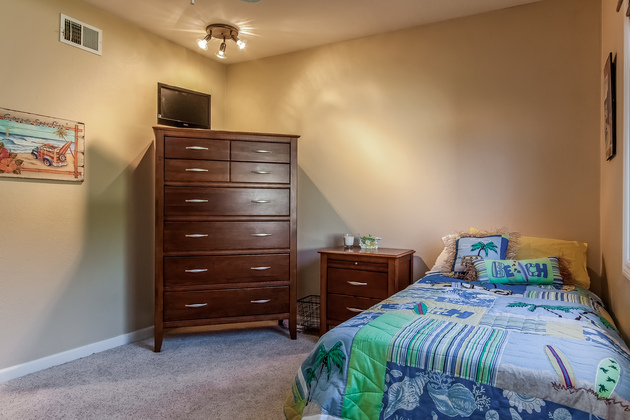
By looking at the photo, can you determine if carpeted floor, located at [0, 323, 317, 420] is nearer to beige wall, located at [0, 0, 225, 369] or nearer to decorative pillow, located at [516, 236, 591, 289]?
beige wall, located at [0, 0, 225, 369]

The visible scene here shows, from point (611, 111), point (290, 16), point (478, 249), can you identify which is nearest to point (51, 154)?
point (290, 16)

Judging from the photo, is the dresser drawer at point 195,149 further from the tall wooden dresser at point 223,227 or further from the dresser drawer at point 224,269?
the dresser drawer at point 224,269

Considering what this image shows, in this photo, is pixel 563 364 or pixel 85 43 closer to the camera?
pixel 563 364

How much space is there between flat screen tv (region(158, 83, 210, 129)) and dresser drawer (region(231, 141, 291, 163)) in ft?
2.87

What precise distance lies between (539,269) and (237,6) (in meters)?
2.66

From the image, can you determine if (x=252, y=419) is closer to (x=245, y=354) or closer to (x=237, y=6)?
(x=245, y=354)

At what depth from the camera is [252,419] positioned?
77.9 inches

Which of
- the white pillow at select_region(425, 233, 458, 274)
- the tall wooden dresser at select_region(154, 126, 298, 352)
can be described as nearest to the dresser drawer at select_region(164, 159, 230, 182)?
the tall wooden dresser at select_region(154, 126, 298, 352)

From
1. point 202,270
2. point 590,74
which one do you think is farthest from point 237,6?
point 590,74

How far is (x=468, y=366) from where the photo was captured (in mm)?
1285

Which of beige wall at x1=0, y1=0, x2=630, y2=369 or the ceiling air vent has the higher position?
the ceiling air vent

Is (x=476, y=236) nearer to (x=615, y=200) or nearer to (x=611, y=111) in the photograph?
(x=615, y=200)

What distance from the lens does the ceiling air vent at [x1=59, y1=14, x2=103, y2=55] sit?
9.09ft

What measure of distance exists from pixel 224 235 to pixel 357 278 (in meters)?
1.05
